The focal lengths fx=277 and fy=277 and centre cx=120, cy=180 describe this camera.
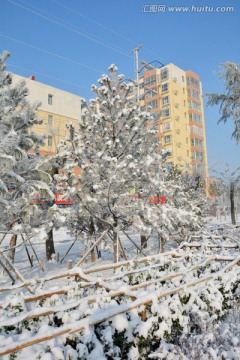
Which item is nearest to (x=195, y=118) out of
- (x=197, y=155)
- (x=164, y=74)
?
(x=197, y=155)

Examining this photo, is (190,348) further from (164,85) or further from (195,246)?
(164,85)

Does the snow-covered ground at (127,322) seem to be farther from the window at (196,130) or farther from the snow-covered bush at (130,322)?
the window at (196,130)

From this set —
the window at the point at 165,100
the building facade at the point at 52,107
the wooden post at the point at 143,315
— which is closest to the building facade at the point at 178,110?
the window at the point at 165,100

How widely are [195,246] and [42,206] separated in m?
10.5

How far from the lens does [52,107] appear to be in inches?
1827

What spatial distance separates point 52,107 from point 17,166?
35750 millimetres

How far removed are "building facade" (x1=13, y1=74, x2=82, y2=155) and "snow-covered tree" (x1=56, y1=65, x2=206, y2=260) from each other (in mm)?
30281

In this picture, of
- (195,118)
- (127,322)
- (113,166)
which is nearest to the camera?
(127,322)

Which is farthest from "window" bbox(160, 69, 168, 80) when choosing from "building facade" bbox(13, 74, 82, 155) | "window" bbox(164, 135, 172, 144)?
"building facade" bbox(13, 74, 82, 155)

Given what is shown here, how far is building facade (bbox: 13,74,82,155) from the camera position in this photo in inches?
1703

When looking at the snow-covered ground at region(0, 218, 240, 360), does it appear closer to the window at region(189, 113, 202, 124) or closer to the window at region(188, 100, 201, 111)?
the window at region(189, 113, 202, 124)

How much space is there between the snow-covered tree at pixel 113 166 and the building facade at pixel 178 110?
155ft

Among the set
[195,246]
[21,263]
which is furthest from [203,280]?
[21,263]

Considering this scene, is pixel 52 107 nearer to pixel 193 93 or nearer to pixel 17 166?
pixel 17 166
